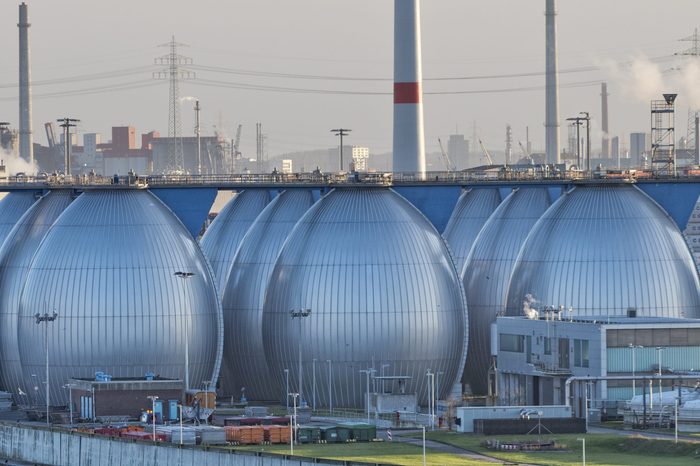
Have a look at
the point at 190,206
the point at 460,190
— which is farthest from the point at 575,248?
the point at 190,206

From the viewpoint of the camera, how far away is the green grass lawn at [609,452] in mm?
87625

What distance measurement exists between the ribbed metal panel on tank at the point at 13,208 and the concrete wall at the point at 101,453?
101 feet

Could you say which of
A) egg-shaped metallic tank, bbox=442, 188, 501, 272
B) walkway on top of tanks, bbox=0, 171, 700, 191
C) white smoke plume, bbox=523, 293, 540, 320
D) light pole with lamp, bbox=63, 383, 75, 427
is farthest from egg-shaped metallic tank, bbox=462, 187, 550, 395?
light pole with lamp, bbox=63, 383, 75, 427

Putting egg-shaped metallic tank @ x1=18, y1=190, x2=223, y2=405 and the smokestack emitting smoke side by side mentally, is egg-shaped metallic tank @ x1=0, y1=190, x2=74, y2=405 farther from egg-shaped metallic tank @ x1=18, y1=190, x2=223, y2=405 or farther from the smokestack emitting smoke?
the smokestack emitting smoke

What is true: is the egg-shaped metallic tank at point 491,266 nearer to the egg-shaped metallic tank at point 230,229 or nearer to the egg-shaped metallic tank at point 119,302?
the egg-shaped metallic tank at point 230,229

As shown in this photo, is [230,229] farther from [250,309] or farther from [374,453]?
[374,453]

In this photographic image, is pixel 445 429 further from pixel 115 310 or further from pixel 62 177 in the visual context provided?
pixel 62 177

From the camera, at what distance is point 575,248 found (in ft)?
392

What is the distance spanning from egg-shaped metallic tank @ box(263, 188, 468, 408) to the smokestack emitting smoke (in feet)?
95.2

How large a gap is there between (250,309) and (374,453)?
3156 centimetres

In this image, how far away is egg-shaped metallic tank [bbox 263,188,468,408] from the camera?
380ft

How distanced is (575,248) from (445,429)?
20021mm

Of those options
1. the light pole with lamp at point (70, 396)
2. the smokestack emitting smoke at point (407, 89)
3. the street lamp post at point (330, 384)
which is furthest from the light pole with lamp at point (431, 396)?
the smokestack emitting smoke at point (407, 89)

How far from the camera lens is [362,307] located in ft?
380
